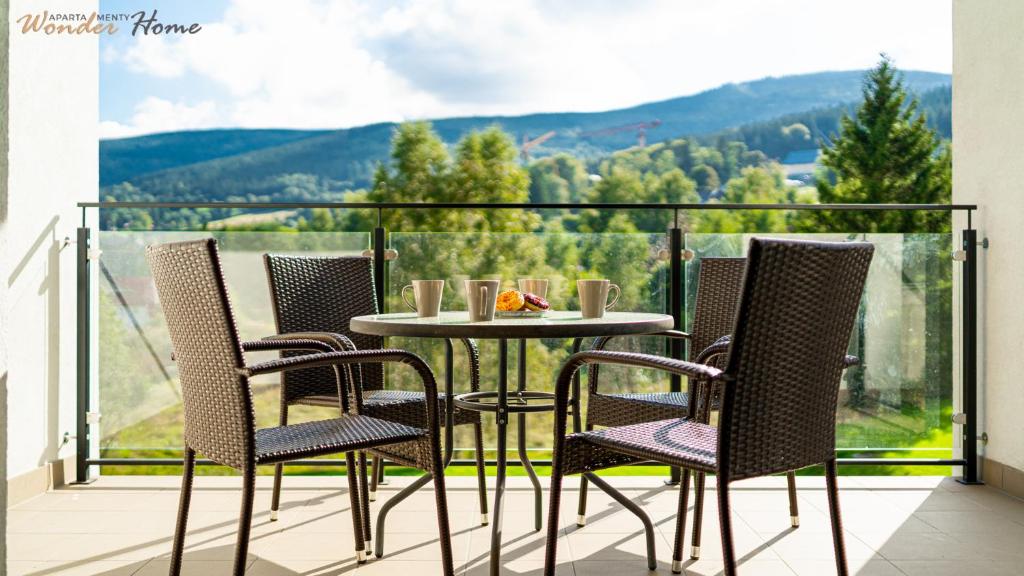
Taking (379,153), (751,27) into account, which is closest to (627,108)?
(751,27)

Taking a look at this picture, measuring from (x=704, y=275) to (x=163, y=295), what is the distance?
1.95 meters

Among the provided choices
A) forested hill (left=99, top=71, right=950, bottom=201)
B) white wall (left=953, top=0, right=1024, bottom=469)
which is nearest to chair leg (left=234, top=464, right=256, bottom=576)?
white wall (left=953, top=0, right=1024, bottom=469)

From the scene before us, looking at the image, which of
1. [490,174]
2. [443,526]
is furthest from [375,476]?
[490,174]

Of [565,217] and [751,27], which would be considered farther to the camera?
[751,27]

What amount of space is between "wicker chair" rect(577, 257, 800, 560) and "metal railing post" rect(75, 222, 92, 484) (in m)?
2.14

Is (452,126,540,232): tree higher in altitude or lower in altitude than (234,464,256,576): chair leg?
higher

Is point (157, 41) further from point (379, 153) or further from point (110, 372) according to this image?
point (110, 372)

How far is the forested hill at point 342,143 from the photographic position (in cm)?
3145

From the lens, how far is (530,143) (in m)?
34.8

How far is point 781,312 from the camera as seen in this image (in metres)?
1.79

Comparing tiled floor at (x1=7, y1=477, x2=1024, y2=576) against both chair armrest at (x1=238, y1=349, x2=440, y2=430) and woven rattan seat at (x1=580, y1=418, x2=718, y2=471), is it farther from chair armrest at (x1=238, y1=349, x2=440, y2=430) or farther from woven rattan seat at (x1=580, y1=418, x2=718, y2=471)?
chair armrest at (x1=238, y1=349, x2=440, y2=430)

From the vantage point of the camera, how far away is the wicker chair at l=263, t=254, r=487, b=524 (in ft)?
9.46

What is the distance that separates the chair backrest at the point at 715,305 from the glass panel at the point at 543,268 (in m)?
0.53

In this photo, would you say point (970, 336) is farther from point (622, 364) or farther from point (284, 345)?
point (284, 345)
